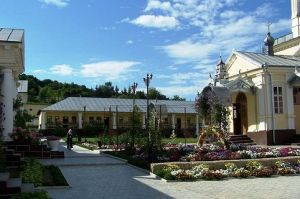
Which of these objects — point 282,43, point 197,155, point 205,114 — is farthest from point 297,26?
point 197,155

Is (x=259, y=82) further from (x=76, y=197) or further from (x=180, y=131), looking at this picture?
(x=180, y=131)

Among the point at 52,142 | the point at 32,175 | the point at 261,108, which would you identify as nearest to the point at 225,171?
the point at 32,175

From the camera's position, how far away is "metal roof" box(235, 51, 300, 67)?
2889cm

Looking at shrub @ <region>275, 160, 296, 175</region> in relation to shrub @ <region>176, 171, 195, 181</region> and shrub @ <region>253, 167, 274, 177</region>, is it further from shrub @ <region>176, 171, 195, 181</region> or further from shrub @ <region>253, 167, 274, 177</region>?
shrub @ <region>176, 171, 195, 181</region>

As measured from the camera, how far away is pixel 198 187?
12.2 m

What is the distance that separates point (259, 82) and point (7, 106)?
16.3 m

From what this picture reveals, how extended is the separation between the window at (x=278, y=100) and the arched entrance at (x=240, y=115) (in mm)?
2188

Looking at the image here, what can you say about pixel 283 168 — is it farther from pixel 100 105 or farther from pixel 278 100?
pixel 100 105

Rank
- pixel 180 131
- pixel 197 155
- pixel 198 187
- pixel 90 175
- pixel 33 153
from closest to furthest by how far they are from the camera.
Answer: pixel 198 187, pixel 90 175, pixel 197 155, pixel 33 153, pixel 180 131

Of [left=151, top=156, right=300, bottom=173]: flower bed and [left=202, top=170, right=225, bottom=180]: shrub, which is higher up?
[left=151, top=156, right=300, bottom=173]: flower bed

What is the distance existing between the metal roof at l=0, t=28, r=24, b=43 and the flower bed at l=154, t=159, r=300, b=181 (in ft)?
31.3

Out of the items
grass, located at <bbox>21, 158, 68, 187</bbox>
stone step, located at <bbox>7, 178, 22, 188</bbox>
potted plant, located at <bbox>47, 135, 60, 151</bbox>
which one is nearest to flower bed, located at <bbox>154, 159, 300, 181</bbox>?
grass, located at <bbox>21, 158, 68, 187</bbox>

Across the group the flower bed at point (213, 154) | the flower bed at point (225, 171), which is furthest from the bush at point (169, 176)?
the flower bed at point (213, 154)

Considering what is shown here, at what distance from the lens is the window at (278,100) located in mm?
28328
